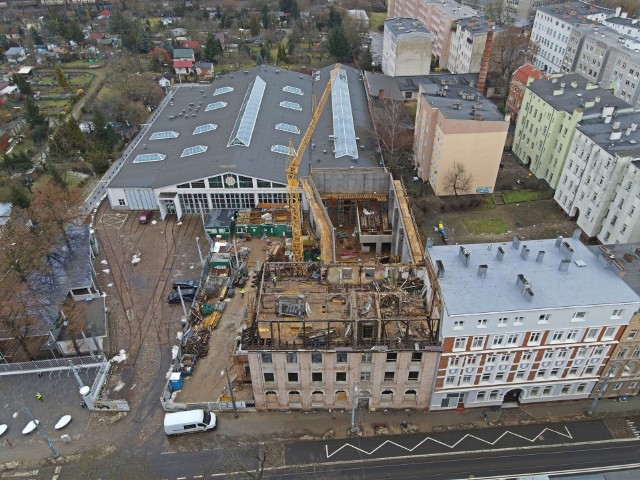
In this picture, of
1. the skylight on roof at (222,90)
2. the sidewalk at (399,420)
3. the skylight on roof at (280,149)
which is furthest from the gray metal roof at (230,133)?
the sidewalk at (399,420)

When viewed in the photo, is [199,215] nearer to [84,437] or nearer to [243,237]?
[243,237]

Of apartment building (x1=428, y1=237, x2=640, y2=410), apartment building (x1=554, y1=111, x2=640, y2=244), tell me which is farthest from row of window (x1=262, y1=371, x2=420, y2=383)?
apartment building (x1=554, y1=111, x2=640, y2=244)

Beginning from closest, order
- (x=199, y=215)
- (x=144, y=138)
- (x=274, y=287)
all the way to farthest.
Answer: (x=274, y=287), (x=199, y=215), (x=144, y=138)

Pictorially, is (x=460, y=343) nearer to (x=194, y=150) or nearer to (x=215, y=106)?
(x=194, y=150)

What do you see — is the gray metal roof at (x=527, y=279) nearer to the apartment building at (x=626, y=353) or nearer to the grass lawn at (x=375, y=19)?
the apartment building at (x=626, y=353)

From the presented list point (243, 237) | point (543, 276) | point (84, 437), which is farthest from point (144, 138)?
point (543, 276)

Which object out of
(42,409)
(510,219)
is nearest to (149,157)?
(42,409)

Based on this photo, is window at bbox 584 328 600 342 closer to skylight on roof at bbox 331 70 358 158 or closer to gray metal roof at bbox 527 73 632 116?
gray metal roof at bbox 527 73 632 116
